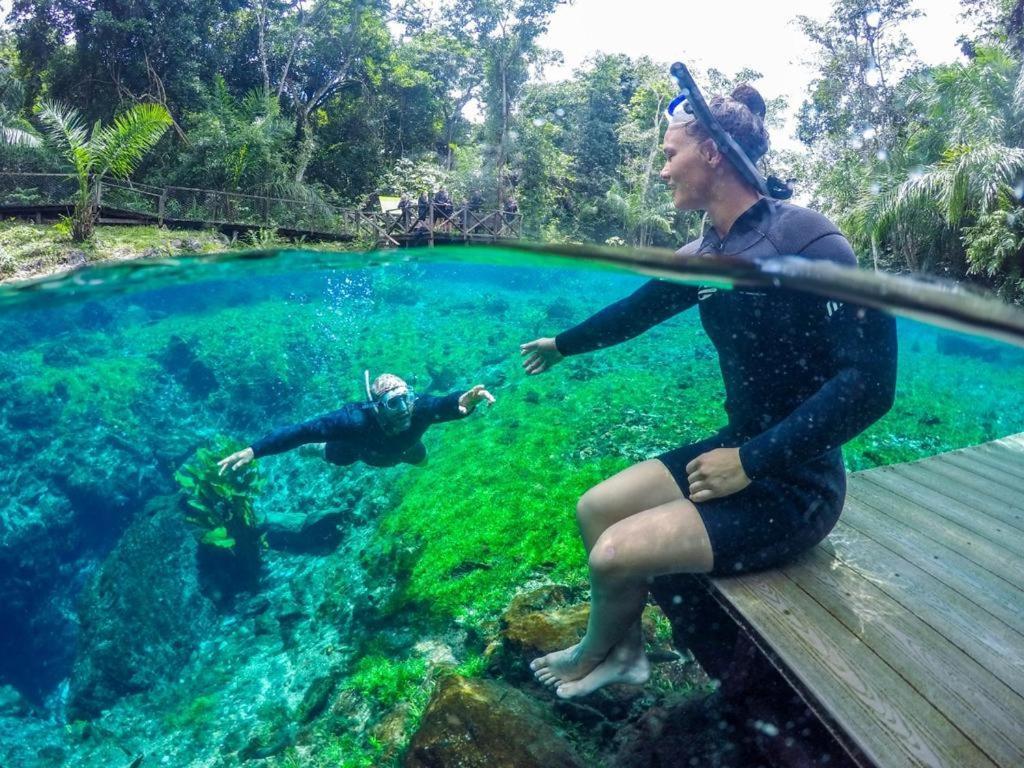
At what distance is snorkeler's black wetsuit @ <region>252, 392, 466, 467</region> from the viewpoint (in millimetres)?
4418

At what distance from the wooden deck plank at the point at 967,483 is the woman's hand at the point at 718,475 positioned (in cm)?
281

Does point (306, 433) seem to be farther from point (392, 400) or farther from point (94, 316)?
point (94, 316)

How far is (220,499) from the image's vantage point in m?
5.92

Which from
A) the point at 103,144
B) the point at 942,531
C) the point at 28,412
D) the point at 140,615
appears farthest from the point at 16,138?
the point at 942,531

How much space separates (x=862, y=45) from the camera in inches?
992

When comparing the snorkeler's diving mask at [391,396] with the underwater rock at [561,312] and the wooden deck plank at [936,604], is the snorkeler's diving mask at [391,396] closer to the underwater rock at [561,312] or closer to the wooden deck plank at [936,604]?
the wooden deck plank at [936,604]

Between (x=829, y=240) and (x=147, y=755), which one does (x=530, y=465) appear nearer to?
(x=147, y=755)

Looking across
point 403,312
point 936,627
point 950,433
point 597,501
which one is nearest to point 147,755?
point 597,501

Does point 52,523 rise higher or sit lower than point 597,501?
lower

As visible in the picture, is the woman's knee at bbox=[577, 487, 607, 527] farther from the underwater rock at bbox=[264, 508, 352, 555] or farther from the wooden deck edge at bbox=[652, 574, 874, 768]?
the underwater rock at bbox=[264, 508, 352, 555]

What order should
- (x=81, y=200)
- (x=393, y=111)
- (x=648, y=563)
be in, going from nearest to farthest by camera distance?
1. (x=648, y=563)
2. (x=81, y=200)
3. (x=393, y=111)

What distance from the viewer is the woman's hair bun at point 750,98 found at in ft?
7.77

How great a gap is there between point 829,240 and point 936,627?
5.58 ft

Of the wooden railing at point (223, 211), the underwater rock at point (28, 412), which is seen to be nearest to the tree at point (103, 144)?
the wooden railing at point (223, 211)
